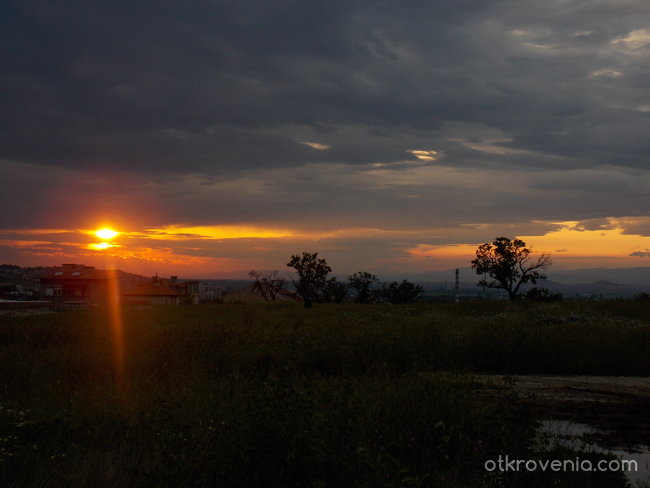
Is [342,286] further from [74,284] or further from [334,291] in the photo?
[74,284]

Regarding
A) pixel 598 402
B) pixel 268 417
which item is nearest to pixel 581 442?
pixel 598 402

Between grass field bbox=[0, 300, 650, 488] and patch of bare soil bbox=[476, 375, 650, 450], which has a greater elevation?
grass field bbox=[0, 300, 650, 488]

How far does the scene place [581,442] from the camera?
720cm

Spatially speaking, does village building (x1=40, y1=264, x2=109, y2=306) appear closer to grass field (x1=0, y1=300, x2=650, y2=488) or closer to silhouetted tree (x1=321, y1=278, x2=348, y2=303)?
silhouetted tree (x1=321, y1=278, x2=348, y2=303)

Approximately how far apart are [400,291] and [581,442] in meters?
68.4

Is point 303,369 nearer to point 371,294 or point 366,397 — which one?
point 366,397

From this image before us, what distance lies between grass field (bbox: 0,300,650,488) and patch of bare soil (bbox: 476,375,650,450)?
0.70 metres

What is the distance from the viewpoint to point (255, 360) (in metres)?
12.0

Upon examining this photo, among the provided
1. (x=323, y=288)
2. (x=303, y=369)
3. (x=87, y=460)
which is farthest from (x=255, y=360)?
(x=323, y=288)

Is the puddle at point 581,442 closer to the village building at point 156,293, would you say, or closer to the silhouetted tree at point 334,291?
the silhouetted tree at point 334,291

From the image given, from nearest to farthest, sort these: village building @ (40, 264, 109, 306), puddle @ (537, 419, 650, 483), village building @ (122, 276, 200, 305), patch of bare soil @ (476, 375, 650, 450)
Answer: puddle @ (537, 419, 650, 483)
patch of bare soil @ (476, 375, 650, 450)
village building @ (122, 276, 200, 305)
village building @ (40, 264, 109, 306)

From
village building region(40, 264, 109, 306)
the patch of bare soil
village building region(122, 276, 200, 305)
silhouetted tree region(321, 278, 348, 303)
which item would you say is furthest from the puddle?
village building region(40, 264, 109, 306)

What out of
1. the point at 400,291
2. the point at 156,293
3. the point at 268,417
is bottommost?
the point at 156,293

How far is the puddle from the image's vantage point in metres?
6.49
